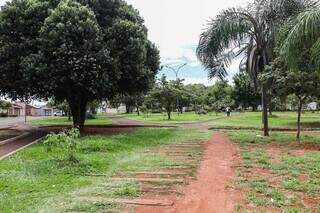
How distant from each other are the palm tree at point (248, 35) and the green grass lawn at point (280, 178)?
192 inches

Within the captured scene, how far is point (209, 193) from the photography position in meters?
8.23

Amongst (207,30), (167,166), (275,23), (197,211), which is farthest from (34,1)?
(197,211)

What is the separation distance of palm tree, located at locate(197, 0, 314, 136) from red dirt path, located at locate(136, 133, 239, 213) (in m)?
7.35

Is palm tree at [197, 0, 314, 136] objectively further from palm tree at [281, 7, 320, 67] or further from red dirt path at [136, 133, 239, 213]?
red dirt path at [136, 133, 239, 213]

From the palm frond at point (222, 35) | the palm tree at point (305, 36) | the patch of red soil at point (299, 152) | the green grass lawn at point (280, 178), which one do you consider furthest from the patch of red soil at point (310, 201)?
the palm frond at point (222, 35)

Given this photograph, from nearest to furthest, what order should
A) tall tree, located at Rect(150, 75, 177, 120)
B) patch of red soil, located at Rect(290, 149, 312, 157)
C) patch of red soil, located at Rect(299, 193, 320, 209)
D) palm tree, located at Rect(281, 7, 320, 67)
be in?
1. patch of red soil, located at Rect(299, 193, 320, 209)
2. palm tree, located at Rect(281, 7, 320, 67)
3. patch of red soil, located at Rect(290, 149, 312, 157)
4. tall tree, located at Rect(150, 75, 177, 120)

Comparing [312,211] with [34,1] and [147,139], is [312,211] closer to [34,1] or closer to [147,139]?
[147,139]

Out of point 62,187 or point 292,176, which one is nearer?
point 62,187

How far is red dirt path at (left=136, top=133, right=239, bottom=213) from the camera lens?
7113 mm

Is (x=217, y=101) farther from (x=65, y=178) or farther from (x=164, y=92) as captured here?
(x=65, y=178)

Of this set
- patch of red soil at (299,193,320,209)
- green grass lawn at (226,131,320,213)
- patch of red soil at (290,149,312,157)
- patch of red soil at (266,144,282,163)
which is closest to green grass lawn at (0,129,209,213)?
green grass lawn at (226,131,320,213)

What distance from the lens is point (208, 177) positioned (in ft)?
32.3

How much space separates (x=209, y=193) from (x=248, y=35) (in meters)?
12.6

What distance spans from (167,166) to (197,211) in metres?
4.12
